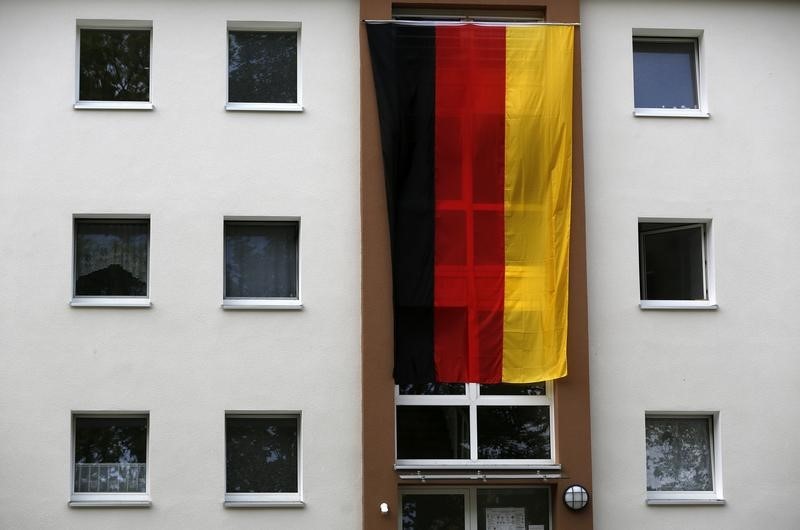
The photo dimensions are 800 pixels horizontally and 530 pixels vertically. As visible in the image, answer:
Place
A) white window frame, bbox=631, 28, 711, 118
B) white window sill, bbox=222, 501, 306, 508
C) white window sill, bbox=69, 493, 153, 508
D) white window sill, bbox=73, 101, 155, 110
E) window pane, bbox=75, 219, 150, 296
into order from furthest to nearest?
1. white window frame, bbox=631, 28, 711, 118
2. white window sill, bbox=73, 101, 155, 110
3. window pane, bbox=75, 219, 150, 296
4. white window sill, bbox=222, 501, 306, 508
5. white window sill, bbox=69, 493, 153, 508

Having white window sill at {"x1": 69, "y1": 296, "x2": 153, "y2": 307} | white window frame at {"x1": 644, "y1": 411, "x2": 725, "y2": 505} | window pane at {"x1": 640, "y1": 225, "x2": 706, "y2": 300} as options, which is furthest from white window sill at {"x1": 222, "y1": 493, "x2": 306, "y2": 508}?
window pane at {"x1": 640, "y1": 225, "x2": 706, "y2": 300}

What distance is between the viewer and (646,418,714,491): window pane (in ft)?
66.0

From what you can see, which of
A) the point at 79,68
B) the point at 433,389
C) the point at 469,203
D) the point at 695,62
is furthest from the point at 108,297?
the point at 695,62

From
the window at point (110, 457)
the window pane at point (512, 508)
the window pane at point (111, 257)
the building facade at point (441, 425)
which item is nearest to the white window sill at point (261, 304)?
the building facade at point (441, 425)

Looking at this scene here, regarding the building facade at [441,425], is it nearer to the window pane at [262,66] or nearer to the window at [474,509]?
the window at [474,509]

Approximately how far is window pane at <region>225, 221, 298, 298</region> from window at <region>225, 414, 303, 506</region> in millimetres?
1778

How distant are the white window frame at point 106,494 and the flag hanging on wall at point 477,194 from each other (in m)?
3.66

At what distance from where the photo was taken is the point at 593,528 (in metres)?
19.5

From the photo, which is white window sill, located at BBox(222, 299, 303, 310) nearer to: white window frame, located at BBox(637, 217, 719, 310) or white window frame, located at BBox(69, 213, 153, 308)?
white window frame, located at BBox(69, 213, 153, 308)

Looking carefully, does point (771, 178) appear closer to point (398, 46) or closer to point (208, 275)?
point (398, 46)

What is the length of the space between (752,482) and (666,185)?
14.3 ft

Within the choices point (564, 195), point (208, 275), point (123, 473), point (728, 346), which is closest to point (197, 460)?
point (123, 473)

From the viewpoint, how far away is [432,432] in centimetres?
1975

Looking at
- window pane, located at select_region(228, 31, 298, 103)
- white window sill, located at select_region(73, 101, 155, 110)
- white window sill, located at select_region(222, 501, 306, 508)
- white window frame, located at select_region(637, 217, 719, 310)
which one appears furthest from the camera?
window pane, located at select_region(228, 31, 298, 103)
